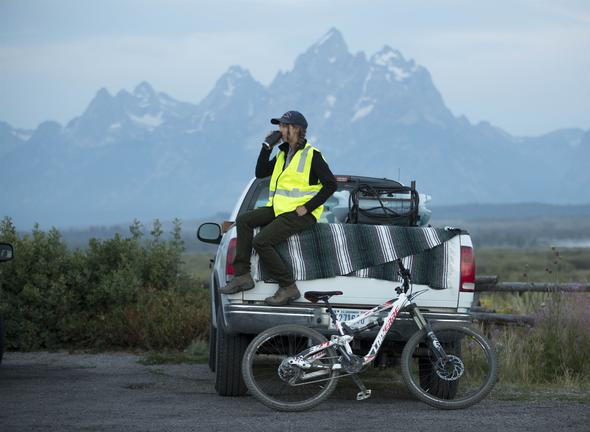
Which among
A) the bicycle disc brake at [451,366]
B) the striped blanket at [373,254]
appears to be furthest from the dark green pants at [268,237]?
the bicycle disc brake at [451,366]

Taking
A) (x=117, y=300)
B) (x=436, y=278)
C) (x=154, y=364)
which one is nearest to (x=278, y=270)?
(x=436, y=278)

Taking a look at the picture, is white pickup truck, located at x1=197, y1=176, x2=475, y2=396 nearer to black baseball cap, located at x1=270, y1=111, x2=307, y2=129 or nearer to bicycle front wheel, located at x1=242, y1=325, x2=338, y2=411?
bicycle front wheel, located at x1=242, y1=325, x2=338, y2=411

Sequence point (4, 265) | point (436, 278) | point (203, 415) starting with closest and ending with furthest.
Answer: point (203, 415)
point (436, 278)
point (4, 265)

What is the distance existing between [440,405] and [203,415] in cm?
186

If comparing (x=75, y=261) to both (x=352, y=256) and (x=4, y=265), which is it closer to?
(x=4, y=265)

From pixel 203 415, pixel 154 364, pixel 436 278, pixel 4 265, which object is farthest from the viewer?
pixel 4 265

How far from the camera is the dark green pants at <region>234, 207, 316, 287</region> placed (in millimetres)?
8945

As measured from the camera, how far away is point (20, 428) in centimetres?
782

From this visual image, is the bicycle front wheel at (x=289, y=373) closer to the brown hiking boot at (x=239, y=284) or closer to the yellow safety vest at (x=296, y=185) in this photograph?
the brown hiking boot at (x=239, y=284)

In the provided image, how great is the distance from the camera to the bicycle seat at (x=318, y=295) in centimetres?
883

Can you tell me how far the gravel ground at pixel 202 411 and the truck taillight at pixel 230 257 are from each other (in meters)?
1.07

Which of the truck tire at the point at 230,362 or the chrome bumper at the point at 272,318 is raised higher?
the chrome bumper at the point at 272,318

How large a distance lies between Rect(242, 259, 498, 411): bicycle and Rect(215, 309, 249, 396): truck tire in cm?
34

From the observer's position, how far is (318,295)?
8.87m
